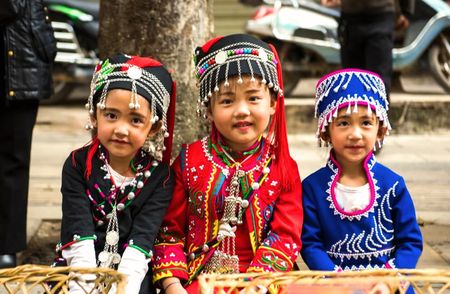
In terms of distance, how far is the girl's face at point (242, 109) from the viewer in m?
2.97

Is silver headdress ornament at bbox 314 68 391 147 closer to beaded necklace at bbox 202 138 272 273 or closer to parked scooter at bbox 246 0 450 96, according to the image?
beaded necklace at bbox 202 138 272 273

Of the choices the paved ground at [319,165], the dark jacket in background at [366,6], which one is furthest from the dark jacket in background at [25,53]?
the dark jacket in background at [366,6]

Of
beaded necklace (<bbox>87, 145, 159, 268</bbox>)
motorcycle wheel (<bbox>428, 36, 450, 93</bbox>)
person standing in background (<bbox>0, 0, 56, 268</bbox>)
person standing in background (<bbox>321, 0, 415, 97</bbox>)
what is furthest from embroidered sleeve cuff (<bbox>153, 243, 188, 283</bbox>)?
motorcycle wheel (<bbox>428, 36, 450, 93</bbox>)

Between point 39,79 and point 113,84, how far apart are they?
1013mm

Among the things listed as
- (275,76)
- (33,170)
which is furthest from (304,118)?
(275,76)

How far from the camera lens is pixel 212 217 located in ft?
9.98

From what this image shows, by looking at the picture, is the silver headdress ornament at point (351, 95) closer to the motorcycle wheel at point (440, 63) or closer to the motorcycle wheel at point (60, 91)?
the motorcycle wheel at point (440, 63)

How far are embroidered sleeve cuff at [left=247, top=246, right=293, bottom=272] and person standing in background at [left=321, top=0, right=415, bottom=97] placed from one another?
2806 millimetres

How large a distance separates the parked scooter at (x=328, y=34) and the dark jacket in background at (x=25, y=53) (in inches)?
236

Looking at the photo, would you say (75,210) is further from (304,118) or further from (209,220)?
(304,118)

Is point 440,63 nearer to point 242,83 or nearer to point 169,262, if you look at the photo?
point 242,83

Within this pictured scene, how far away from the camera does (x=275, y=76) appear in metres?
3.05

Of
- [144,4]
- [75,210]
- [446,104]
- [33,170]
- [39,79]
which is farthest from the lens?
[446,104]

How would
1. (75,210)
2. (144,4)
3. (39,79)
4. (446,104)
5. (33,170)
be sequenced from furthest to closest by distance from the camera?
(446,104)
(33,170)
(144,4)
(39,79)
(75,210)
